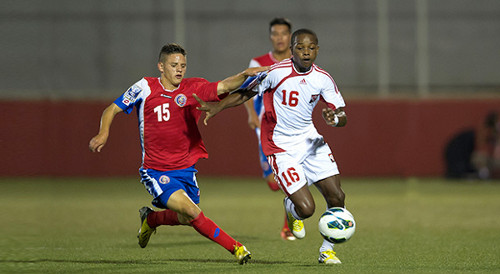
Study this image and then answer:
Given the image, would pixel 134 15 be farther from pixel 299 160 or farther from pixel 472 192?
pixel 299 160

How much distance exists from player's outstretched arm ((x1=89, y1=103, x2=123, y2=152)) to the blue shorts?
22.8 inches

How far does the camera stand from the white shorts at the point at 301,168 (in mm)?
7055

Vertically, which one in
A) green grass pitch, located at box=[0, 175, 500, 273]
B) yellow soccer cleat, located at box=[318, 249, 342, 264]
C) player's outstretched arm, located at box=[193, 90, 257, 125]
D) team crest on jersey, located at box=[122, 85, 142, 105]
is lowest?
green grass pitch, located at box=[0, 175, 500, 273]

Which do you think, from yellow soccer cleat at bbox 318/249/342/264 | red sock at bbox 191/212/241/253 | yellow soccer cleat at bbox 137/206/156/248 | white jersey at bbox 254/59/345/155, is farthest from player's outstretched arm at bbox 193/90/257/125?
yellow soccer cleat at bbox 318/249/342/264

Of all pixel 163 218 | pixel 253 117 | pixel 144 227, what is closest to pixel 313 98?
pixel 163 218

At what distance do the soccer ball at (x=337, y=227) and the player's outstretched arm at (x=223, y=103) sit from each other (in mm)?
1348

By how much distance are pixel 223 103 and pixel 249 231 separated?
9.35 ft

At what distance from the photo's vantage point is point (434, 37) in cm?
1952

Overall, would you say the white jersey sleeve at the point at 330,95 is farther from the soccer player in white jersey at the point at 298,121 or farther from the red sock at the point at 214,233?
the red sock at the point at 214,233

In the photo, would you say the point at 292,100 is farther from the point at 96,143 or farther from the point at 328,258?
the point at 96,143

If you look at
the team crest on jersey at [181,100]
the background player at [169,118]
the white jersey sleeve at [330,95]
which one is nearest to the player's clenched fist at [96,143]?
the background player at [169,118]

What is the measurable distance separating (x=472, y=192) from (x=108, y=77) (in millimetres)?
9772

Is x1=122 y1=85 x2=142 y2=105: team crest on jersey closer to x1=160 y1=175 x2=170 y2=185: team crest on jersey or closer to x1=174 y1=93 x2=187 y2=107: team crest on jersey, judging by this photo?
x1=174 y1=93 x2=187 y2=107: team crest on jersey

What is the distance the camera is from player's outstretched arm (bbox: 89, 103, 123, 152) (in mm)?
6586
